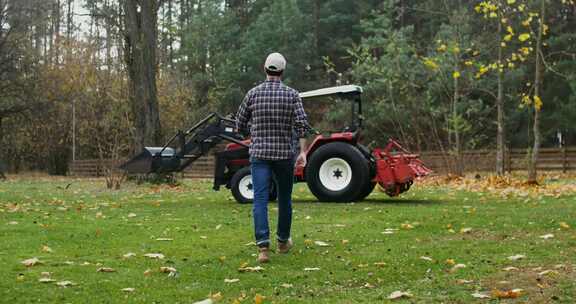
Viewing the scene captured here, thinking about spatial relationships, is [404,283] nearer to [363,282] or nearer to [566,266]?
[363,282]

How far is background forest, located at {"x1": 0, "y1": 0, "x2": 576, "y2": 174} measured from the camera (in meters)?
34.2

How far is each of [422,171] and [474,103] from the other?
75.7ft

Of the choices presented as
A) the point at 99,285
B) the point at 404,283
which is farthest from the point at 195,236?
the point at 404,283

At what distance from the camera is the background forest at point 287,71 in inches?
1348

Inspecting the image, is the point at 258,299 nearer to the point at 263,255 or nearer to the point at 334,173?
the point at 263,255

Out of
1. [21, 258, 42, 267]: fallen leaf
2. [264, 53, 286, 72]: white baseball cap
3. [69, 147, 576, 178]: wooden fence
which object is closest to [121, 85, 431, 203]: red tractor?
[264, 53, 286, 72]: white baseball cap

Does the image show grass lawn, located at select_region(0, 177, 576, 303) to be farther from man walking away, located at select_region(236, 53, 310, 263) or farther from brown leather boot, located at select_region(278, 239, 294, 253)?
man walking away, located at select_region(236, 53, 310, 263)

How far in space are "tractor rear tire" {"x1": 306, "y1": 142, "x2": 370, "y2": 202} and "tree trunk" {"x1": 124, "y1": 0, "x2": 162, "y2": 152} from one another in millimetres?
7910

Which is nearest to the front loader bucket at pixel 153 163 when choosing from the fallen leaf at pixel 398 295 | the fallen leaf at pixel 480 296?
the fallen leaf at pixel 398 295

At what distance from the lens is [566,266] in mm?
6062

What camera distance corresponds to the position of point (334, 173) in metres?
13.1

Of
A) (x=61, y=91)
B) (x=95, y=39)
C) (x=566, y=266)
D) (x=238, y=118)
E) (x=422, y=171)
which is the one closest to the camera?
(x=566, y=266)

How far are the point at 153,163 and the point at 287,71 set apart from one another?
28.2 metres

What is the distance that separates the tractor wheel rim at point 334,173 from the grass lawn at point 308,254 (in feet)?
3.21
